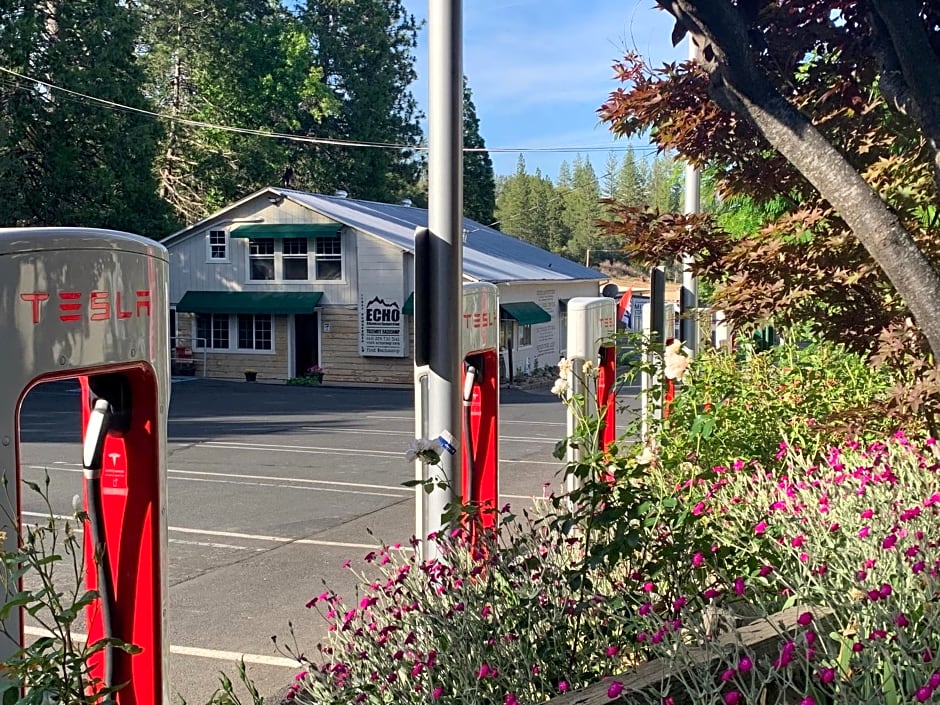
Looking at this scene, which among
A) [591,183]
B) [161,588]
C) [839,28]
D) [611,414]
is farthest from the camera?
[591,183]

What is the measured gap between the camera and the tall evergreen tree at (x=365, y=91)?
53.1 metres

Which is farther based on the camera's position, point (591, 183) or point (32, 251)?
point (591, 183)

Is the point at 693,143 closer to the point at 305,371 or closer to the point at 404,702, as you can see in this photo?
the point at 404,702

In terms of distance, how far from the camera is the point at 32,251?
2.73 metres

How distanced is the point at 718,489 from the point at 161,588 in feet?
9.46

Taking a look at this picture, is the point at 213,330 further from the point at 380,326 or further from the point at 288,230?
the point at 380,326

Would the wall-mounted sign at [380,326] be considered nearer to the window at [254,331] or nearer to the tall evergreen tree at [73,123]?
the window at [254,331]

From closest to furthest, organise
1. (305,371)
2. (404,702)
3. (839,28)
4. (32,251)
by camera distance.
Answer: (32,251) < (404,702) < (839,28) < (305,371)

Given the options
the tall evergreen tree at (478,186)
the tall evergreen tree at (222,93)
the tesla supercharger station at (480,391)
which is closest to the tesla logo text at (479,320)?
the tesla supercharger station at (480,391)

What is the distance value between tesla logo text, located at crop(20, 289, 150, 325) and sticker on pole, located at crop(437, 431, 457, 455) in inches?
68.3

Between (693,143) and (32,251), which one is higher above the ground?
(693,143)

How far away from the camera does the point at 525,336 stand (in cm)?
3234

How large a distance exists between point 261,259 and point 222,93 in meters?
20.6

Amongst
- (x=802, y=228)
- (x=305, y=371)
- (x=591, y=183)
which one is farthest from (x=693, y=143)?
(x=591, y=183)
